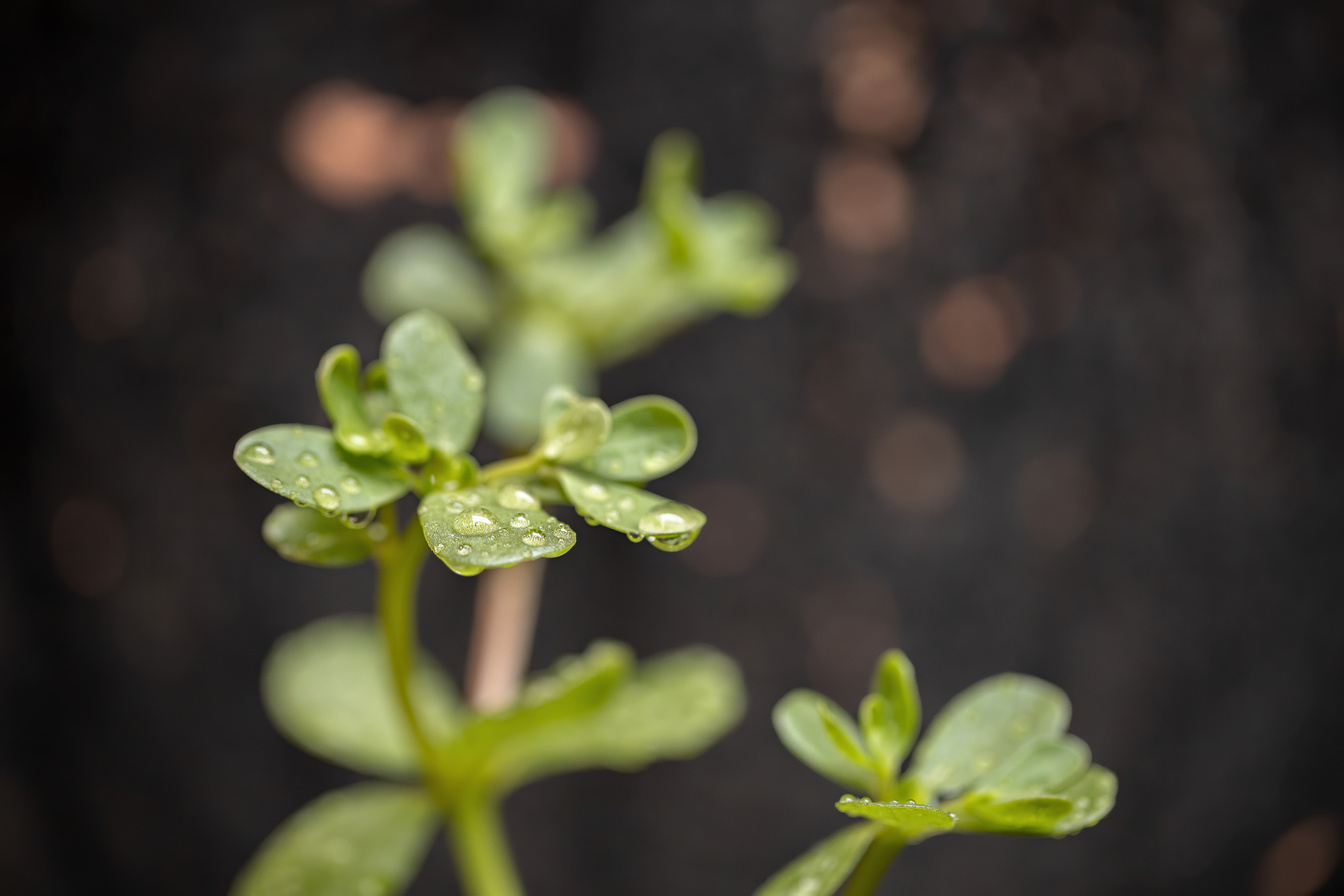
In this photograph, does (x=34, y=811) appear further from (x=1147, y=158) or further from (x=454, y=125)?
(x=1147, y=158)

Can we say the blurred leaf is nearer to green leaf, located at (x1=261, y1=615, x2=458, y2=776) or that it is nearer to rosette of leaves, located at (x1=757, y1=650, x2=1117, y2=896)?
green leaf, located at (x1=261, y1=615, x2=458, y2=776)

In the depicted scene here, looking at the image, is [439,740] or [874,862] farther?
[439,740]

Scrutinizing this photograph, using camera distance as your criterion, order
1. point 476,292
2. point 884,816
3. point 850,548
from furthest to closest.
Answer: point 850,548 → point 476,292 → point 884,816

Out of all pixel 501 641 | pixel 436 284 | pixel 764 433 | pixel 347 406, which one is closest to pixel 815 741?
pixel 347 406

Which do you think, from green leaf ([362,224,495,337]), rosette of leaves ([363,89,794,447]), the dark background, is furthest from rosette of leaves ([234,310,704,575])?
the dark background

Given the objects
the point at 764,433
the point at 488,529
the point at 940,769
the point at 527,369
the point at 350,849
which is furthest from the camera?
the point at 764,433

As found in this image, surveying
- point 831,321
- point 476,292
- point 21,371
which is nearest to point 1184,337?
point 831,321

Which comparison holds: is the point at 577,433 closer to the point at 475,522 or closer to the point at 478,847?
the point at 475,522

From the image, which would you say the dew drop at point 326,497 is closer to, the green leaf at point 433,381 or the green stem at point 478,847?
the green leaf at point 433,381
